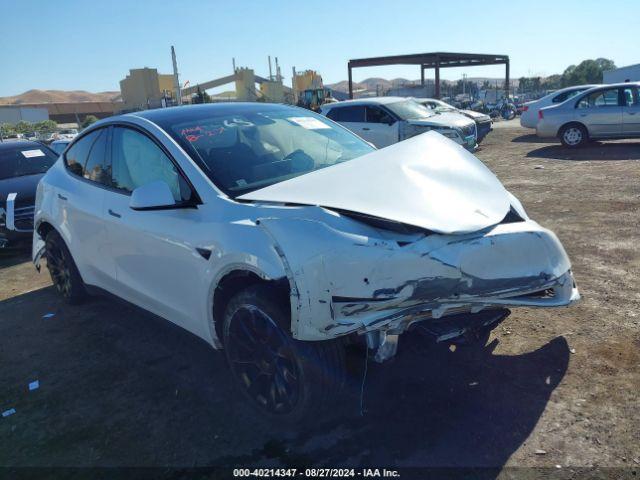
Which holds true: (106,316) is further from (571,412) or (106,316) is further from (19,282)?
(571,412)

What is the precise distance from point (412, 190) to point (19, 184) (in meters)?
6.82

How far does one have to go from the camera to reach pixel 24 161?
26.9 ft

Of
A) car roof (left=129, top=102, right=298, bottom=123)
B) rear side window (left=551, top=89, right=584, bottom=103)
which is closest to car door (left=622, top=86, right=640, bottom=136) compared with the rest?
rear side window (left=551, top=89, right=584, bottom=103)

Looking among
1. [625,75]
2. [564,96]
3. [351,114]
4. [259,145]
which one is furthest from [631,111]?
[625,75]

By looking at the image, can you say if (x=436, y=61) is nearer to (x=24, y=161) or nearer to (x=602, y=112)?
(x=602, y=112)

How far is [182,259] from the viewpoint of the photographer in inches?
121

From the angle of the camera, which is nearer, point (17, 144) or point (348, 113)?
point (17, 144)

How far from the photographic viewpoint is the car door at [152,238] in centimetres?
307

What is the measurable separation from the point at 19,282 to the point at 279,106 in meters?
4.08

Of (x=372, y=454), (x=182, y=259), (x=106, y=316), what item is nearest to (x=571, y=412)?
(x=372, y=454)

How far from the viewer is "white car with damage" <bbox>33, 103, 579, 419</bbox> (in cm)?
236

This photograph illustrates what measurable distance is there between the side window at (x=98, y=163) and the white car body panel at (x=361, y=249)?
718 millimetres

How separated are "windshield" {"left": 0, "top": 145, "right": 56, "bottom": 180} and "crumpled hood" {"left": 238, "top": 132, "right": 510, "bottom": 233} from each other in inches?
261

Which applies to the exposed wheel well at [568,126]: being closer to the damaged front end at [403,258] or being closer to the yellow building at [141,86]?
the damaged front end at [403,258]
